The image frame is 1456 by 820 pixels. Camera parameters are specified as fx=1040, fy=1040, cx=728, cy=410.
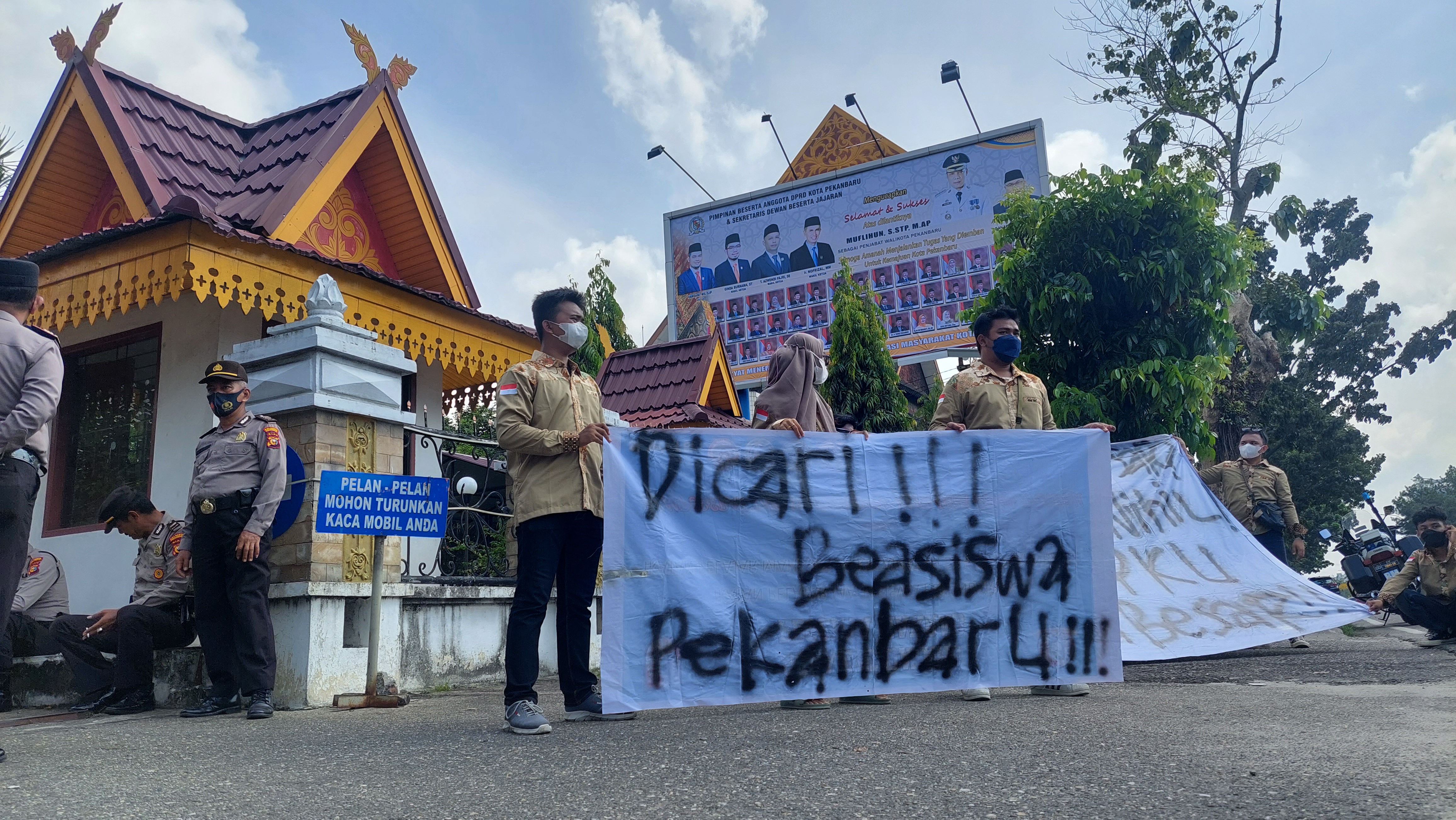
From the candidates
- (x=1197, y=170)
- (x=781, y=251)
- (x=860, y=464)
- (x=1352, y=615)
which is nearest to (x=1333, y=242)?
(x=781, y=251)

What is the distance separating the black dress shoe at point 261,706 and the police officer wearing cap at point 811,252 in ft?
59.7

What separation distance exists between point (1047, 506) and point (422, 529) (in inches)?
126

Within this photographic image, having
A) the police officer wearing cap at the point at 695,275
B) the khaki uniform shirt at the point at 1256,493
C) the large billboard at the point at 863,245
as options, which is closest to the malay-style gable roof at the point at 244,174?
the khaki uniform shirt at the point at 1256,493

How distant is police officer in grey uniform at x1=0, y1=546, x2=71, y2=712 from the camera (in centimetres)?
624

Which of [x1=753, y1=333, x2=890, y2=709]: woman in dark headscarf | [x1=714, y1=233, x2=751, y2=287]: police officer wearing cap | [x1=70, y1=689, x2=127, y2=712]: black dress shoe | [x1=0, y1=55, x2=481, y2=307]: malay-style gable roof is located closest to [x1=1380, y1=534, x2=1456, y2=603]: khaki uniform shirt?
[x1=753, y1=333, x2=890, y2=709]: woman in dark headscarf

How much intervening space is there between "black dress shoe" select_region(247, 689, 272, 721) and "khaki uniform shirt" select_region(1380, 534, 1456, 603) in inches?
304

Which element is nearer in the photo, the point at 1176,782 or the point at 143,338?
the point at 1176,782

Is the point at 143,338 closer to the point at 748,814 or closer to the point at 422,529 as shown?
the point at 422,529

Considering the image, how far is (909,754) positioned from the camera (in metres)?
3.21

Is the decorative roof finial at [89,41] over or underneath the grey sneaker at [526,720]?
over

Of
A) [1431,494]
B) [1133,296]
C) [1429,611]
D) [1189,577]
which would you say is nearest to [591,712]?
[1189,577]

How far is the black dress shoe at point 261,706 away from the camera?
16.2 ft

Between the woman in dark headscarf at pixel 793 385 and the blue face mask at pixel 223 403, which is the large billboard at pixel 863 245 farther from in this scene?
the blue face mask at pixel 223 403

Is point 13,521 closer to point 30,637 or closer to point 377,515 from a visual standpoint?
point 377,515
